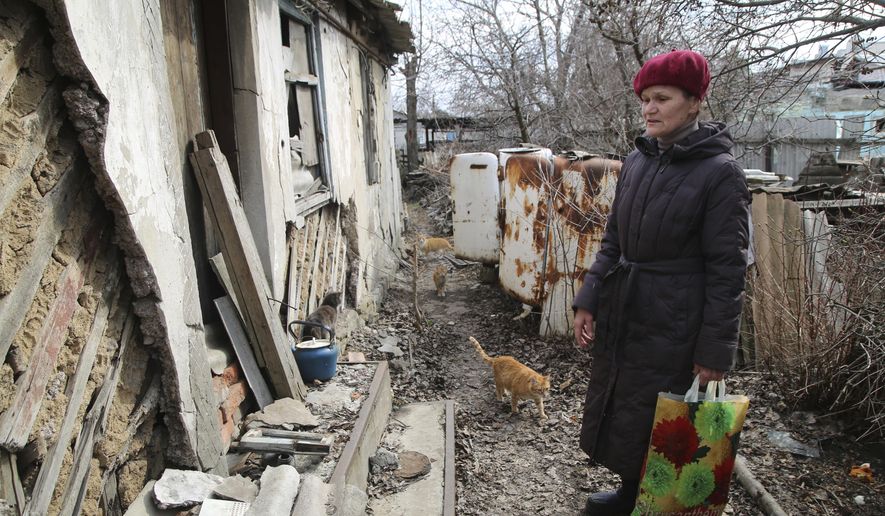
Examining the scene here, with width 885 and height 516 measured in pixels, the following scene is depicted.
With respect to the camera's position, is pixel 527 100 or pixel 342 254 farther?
pixel 527 100

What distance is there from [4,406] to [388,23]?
25.1 feet

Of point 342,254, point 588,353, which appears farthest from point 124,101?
point 588,353

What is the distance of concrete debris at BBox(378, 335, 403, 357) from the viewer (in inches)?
223

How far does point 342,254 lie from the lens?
236 inches

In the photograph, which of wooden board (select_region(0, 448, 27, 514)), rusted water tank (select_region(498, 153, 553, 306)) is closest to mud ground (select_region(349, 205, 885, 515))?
rusted water tank (select_region(498, 153, 553, 306))

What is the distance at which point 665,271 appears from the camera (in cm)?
240

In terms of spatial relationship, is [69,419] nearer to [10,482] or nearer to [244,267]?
[10,482]

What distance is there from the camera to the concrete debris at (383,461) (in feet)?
11.0

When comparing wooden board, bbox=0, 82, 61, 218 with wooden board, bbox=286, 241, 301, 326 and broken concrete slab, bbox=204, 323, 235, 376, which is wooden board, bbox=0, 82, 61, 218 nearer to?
broken concrete slab, bbox=204, 323, 235, 376

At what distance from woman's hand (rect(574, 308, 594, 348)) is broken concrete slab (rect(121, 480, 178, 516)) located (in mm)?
1880

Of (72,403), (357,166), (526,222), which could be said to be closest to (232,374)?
(72,403)

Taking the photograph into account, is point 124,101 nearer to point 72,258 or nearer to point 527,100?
point 72,258

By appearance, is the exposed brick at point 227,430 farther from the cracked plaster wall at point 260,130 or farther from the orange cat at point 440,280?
the orange cat at point 440,280

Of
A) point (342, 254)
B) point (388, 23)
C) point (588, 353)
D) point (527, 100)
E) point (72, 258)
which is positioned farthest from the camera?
point (527, 100)
